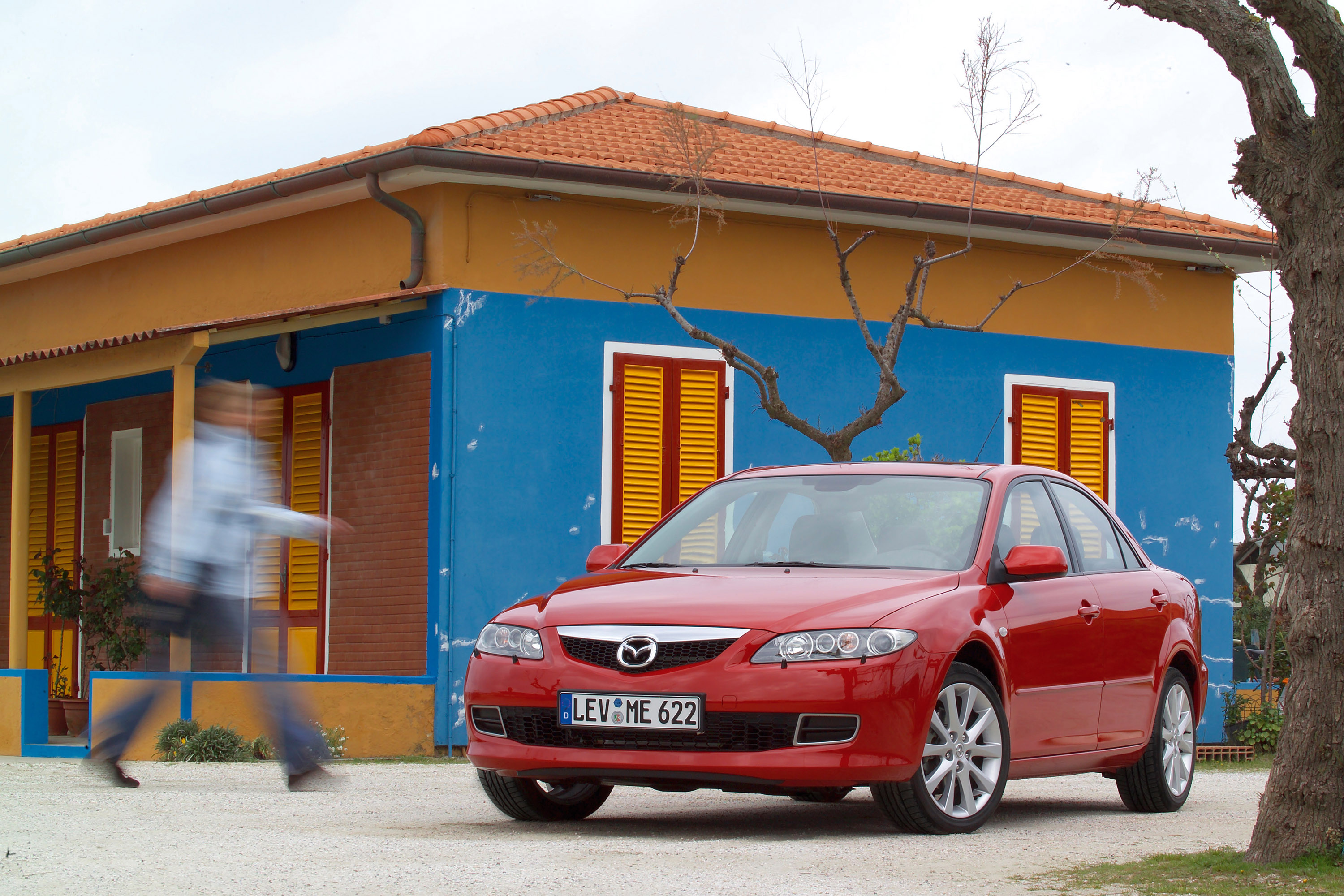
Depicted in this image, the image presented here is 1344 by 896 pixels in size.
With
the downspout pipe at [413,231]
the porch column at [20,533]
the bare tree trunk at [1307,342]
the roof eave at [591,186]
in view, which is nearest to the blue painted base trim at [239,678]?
the porch column at [20,533]

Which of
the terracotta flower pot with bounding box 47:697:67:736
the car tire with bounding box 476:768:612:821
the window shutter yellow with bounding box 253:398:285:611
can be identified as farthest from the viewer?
the terracotta flower pot with bounding box 47:697:67:736

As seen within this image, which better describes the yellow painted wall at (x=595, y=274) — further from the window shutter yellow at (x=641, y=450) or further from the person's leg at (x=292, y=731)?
the person's leg at (x=292, y=731)

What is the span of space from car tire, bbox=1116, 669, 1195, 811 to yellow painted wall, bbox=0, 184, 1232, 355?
6.69 meters

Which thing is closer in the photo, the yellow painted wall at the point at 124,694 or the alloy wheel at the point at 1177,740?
the alloy wheel at the point at 1177,740

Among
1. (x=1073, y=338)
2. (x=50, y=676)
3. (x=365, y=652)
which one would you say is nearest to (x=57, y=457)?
(x=50, y=676)

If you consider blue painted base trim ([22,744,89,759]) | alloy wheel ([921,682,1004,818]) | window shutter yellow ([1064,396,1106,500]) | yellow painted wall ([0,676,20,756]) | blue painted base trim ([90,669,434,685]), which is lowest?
blue painted base trim ([22,744,89,759])

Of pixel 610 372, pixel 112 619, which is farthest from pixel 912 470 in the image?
pixel 112 619

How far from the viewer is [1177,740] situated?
8648 mm

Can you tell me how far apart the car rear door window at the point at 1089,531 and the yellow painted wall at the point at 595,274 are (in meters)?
6.14

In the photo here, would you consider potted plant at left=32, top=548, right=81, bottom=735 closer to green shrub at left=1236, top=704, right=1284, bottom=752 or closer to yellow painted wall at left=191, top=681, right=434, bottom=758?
yellow painted wall at left=191, top=681, right=434, bottom=758

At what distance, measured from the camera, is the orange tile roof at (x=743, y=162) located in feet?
45.7

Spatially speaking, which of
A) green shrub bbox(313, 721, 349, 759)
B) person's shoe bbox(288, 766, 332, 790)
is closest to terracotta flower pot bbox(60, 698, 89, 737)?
green shrub bbox(313, 721, 349, 759)

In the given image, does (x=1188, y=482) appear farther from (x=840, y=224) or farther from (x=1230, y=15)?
(x=1230, y=15)

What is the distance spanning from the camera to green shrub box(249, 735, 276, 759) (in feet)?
39.7
